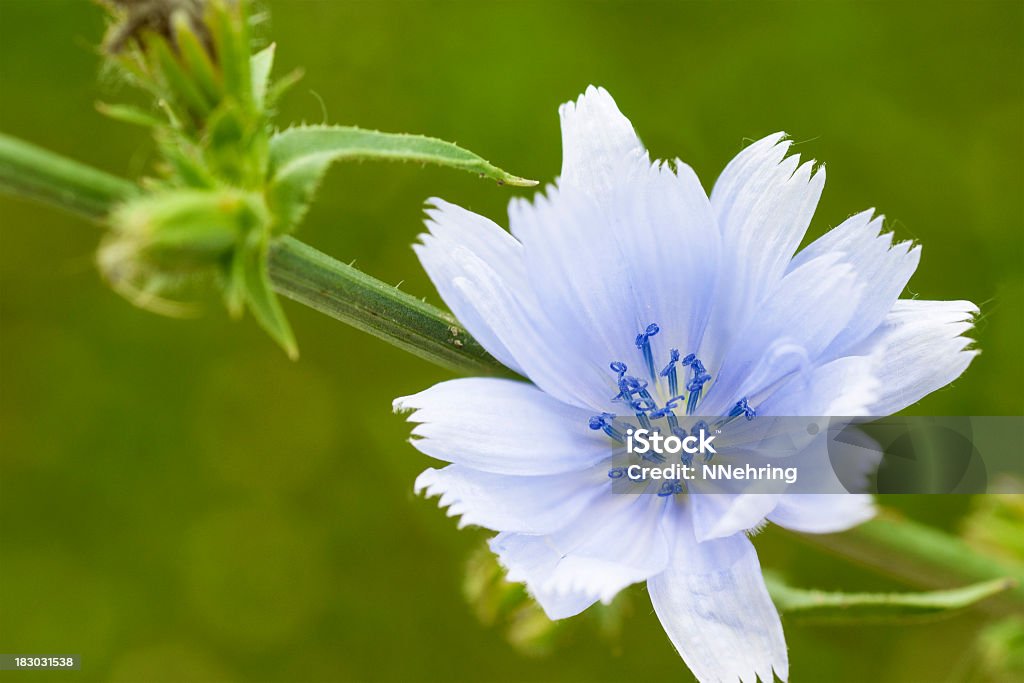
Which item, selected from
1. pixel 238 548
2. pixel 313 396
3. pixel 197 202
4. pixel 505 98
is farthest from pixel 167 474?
pixel 197 202

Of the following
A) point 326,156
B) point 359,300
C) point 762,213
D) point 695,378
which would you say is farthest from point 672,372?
point 326,156

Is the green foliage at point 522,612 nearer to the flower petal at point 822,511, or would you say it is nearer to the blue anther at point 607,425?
the blue anther at point 607,425

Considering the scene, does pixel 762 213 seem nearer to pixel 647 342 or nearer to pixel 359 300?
pixel 647 342

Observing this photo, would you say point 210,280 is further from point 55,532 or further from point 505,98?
point 55,532

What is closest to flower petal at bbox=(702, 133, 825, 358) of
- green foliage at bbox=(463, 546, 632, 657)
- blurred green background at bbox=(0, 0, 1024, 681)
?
green foliage at bbox=(463, 546, 632, 657)

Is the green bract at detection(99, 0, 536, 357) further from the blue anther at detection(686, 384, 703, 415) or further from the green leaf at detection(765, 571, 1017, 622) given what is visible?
the green leaf at detection(765, 571, 1017, 622)
